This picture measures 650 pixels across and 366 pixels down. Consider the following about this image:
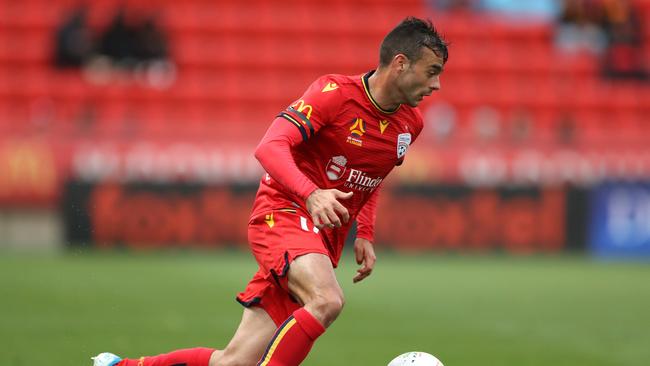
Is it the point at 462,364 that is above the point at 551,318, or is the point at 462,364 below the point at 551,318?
above

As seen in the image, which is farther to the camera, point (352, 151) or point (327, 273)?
point (352, 151)

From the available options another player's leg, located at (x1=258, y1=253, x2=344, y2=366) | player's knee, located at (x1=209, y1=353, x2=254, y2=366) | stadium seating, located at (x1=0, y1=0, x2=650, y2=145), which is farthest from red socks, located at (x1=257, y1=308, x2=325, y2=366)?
stadium seating, located at (x1=0, y1=0, x2=650, y2=145)

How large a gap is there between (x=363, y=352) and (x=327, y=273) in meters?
2.67

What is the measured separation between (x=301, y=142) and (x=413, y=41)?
0.70m

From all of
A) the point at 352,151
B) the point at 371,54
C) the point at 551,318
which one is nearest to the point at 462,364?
the point at 352,151

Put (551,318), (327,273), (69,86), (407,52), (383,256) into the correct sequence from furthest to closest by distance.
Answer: (69,86)
(383,256)
(551,318)
(407,52)
(327,273)

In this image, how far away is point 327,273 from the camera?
15.6ft

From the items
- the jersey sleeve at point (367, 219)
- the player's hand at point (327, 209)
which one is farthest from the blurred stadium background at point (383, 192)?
the player's hand at point (327, 209)

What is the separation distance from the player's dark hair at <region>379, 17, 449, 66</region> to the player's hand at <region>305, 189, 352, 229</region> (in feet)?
2.88

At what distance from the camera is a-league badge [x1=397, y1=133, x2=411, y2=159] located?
536 cm

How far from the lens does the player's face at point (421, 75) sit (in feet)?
16.8

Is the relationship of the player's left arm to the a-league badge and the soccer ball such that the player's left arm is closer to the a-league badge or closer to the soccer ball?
the a-league badge

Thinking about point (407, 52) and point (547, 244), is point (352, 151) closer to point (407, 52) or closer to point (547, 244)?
point (407, 52)

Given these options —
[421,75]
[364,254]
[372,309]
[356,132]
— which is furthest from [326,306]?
[372,309]
